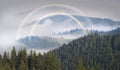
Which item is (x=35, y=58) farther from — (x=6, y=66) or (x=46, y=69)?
(x=6, y=66)

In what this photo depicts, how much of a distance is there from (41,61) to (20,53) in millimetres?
7215

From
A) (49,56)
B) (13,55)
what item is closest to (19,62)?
(13,55)

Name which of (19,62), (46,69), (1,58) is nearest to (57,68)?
(46,69)

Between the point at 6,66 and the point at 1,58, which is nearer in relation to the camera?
the point at 6,66

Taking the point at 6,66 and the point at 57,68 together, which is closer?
the point at 6,66

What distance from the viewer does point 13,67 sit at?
317 feet


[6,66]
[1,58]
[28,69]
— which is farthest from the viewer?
[1,58]

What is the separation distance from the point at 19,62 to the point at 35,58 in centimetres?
535

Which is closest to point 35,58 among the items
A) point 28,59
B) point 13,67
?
point 28,59

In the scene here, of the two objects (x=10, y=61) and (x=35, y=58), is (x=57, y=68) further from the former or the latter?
(x=10, y=61)

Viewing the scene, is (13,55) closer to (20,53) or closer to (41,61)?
(20,53)

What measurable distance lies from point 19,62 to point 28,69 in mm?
4469

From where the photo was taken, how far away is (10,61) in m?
105

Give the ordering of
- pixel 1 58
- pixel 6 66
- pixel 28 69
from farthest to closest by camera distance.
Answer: pixel 1 58
pixel 28 69
pixel 6 66
